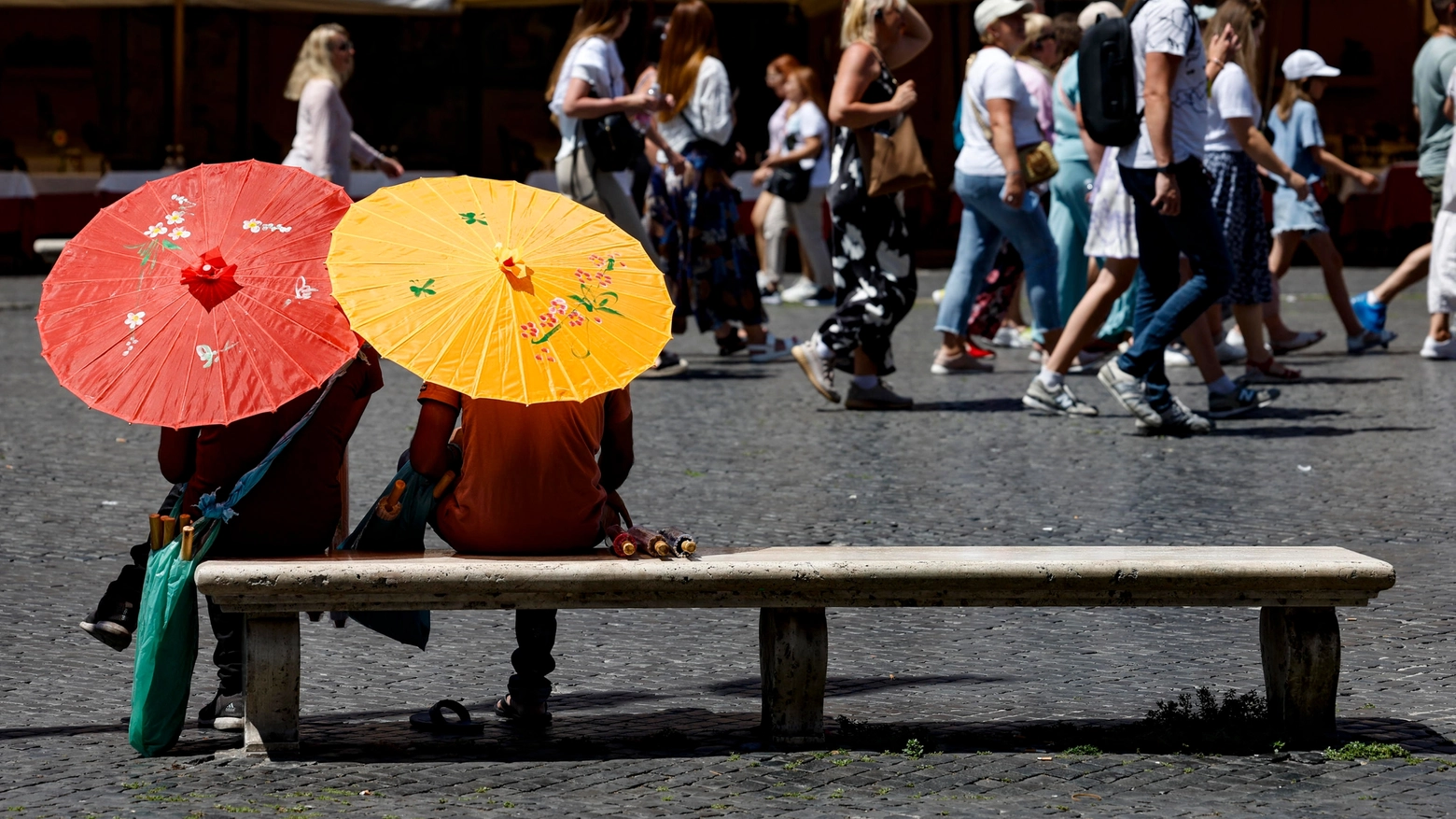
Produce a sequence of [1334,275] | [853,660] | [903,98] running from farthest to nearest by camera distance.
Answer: [1334,275]
[903,98]
[853,660]

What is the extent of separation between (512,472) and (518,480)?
0.02m

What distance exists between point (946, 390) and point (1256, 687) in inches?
219

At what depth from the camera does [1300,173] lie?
1161 centimetres

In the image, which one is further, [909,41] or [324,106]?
[324,106]

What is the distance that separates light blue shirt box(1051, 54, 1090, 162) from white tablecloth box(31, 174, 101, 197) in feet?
37.8

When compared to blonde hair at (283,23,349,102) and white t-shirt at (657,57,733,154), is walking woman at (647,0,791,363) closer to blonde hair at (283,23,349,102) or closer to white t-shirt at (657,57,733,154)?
white t-shirt at (657,57,733,154)

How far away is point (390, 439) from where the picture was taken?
838 cm

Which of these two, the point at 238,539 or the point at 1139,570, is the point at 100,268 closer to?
the point at 238,539

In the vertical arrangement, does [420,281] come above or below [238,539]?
above

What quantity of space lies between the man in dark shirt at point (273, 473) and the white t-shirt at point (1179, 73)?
14.9 feet

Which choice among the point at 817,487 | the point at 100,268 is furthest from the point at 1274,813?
the point at 817,487

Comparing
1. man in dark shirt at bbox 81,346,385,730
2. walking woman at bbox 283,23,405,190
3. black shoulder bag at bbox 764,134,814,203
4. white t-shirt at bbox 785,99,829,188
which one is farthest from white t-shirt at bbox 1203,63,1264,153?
man in dark shirt at bbox 81,346,385,730

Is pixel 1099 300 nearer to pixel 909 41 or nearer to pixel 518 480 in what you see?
pixel 909 41

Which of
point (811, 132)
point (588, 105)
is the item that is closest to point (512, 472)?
point (588, 105)
